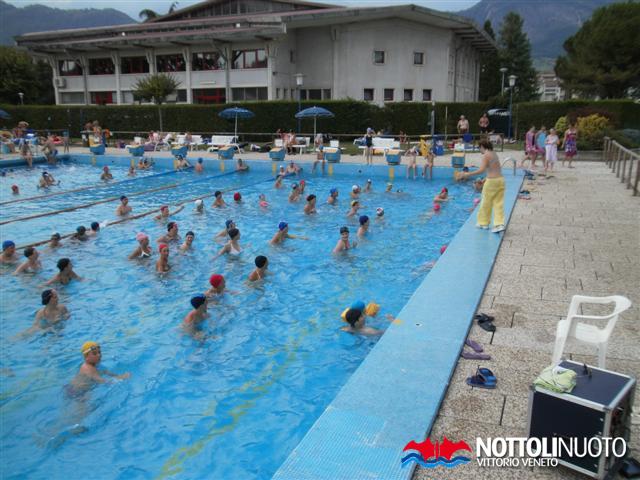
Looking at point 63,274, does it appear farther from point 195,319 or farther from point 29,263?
point 195,319

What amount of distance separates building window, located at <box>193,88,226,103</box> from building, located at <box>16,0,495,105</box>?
0.07m

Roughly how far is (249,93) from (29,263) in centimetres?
2960

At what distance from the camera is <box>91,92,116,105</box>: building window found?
42.0 m

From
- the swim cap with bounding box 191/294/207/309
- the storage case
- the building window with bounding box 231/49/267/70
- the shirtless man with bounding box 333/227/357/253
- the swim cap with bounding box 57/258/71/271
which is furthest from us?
the building window with bounding box 231/49/267/70

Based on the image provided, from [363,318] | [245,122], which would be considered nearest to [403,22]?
[245,122]

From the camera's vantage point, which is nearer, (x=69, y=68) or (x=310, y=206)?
(x=310, y=206)

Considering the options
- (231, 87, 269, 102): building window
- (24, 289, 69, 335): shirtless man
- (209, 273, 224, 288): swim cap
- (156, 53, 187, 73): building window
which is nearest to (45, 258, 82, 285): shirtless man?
(24, 289, 69, 335): shirtless man

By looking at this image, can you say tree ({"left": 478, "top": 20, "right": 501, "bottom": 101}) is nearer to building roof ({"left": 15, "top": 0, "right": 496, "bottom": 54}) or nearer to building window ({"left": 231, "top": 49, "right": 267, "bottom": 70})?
building roof ({"left": 15, "top": 0, "right": 496, "bottom": 54})

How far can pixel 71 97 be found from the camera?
43.5m

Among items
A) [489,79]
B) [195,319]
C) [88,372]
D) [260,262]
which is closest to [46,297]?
[88,372]

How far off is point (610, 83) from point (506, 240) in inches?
1611

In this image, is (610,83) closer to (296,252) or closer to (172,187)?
(172,187)

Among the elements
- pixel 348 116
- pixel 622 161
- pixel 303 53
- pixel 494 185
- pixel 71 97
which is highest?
pixel 303 53

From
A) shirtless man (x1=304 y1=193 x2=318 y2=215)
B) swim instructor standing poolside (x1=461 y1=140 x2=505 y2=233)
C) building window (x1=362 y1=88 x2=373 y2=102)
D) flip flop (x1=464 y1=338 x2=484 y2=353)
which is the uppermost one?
building window (x1=362 y1=88 x2=373 y2=102)
